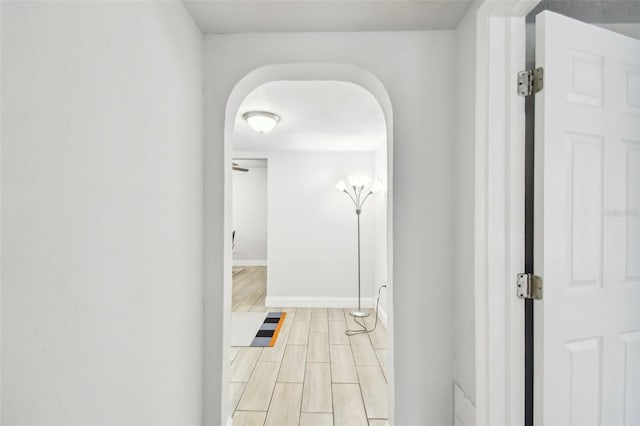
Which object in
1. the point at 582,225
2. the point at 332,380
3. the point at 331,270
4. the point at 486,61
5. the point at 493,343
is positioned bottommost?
the point at 332,380

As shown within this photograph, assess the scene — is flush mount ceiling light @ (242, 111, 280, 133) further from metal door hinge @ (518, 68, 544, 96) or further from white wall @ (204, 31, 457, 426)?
metal door hinge @ (518, 68, 544, 96)

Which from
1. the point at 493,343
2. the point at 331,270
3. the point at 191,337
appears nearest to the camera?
the point at 493,343

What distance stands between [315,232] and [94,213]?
14.4 ft

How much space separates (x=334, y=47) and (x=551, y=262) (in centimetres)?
144

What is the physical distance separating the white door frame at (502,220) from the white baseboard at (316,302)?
12.8 feet

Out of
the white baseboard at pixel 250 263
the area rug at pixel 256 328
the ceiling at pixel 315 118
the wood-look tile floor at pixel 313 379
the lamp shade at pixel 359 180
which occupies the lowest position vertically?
the area rug at pixel 256 328

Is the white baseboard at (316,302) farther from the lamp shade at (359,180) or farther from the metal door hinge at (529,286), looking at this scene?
the metal door hinge at (529,286)

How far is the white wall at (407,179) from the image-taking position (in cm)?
→ 174

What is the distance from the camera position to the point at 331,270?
529 centimetres

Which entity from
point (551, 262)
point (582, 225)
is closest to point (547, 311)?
point (551, 262)

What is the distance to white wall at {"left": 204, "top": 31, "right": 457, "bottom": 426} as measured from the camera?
1738mm

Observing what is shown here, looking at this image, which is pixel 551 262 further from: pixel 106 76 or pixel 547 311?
pixel 106 76

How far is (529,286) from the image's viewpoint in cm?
130

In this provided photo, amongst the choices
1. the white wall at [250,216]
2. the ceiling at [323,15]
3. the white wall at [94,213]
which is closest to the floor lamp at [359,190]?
the ceiling at [323,15]
